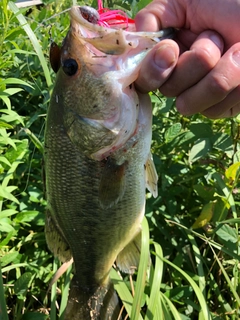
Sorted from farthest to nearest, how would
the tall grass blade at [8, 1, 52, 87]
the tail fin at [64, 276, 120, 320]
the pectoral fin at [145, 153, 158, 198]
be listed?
the tall grass blade at [8, 1, 52, 87]
the tail fin at [64, 276, 120, 320]
the pectoral fin at [145, 153, 158, 198]

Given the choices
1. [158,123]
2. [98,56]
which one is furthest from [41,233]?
[98,56]

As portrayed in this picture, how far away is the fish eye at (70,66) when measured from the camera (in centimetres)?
137

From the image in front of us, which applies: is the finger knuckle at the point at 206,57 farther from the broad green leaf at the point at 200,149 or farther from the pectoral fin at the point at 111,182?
the broad green leaf at the point at 200,149

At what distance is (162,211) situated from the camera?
7.84ft

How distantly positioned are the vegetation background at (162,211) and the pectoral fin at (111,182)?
576 millimetres

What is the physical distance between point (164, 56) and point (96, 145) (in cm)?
42

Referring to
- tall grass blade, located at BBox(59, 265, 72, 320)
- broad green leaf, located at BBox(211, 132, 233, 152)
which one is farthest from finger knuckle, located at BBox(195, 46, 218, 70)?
tall grass blade, located at BBox(59, 265, 72, 320)

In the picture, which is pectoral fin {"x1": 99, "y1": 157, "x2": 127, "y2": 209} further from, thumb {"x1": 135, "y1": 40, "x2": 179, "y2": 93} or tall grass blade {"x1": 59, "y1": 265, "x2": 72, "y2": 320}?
tall grass blade {"x1": 59, "y1": 265, "x2": 72, "y2": 320}

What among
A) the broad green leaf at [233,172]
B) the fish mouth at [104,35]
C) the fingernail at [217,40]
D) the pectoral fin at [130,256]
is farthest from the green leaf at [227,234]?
the fish mouth at [104,35]

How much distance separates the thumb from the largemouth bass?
49 mm

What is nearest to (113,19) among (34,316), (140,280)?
(140,280)

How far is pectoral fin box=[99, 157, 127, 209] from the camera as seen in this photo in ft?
4.83

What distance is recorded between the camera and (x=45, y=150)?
153 cm

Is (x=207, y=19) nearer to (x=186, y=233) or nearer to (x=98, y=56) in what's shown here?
(x=98, y=56)
